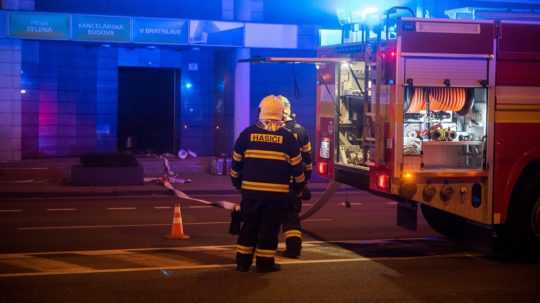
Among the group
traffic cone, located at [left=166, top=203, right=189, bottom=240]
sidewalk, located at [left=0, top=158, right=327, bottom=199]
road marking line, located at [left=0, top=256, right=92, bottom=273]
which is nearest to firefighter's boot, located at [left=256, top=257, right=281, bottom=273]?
road marking line, located at [left=0, top=256, right=92, bottom=273]

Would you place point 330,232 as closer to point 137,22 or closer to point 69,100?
point 137,22

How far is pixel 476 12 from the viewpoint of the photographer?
→ 1095 centimetres

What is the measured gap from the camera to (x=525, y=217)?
30.7ft

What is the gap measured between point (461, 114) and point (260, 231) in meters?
2.85

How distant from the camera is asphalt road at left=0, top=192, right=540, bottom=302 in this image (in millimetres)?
7676

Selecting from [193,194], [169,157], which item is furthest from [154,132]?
[193,194]

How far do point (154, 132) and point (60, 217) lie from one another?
10585 millimetres

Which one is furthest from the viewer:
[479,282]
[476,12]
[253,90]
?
[253,90]

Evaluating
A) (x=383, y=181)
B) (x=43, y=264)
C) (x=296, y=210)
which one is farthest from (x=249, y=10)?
(x=43, y=264)

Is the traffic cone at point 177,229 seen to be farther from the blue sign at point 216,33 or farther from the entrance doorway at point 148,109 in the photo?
the entrance doorway at point 148,109

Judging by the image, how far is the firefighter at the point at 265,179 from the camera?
8430 mm

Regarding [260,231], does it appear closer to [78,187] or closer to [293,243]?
[293,243]

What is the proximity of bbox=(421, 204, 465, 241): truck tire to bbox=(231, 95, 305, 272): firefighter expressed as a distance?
2866 millimetres

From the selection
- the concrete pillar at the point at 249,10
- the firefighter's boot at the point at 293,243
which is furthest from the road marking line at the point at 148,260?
the concrete pillar at the point at 249,10
